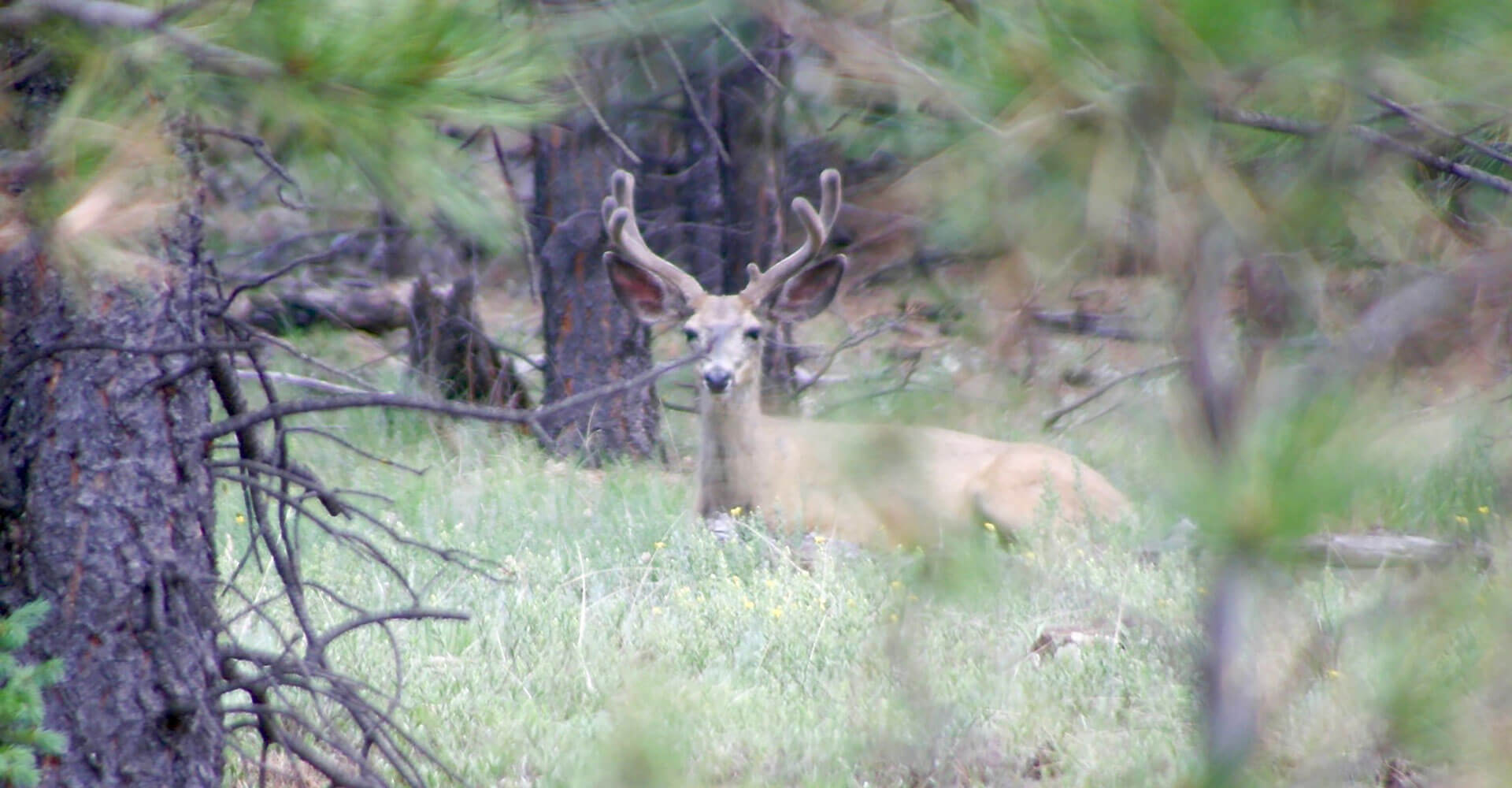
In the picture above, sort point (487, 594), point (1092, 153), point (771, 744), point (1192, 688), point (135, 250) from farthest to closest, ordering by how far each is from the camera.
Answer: point (487, 594) < point (771, 744) < point (135, 250) < point (1092, 153) < point (1192, 688)

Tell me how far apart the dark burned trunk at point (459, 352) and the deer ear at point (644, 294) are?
1673mm

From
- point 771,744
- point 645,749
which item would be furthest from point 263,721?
point 645,749

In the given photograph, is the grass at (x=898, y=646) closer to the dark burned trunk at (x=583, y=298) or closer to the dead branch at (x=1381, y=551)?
the dead branch at (x=1381, y=551)

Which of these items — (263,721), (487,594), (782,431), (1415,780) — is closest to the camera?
(1415,780)

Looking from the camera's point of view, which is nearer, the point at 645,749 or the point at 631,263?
the point at 645,749

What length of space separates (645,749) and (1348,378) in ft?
3.52

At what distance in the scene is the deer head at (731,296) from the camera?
820 cm

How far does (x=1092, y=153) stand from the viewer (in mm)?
2002

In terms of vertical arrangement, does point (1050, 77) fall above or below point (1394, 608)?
above

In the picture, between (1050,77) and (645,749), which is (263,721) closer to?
(645,749)

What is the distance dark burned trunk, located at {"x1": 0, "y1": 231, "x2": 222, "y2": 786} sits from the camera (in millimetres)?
3184

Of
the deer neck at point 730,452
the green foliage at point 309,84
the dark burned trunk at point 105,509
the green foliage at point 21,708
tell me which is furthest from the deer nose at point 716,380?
the green foliage at point 309,84

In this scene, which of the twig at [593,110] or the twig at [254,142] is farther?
the twig at [593,110]

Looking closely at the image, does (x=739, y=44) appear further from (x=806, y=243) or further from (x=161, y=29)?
(x=806, y=243)
